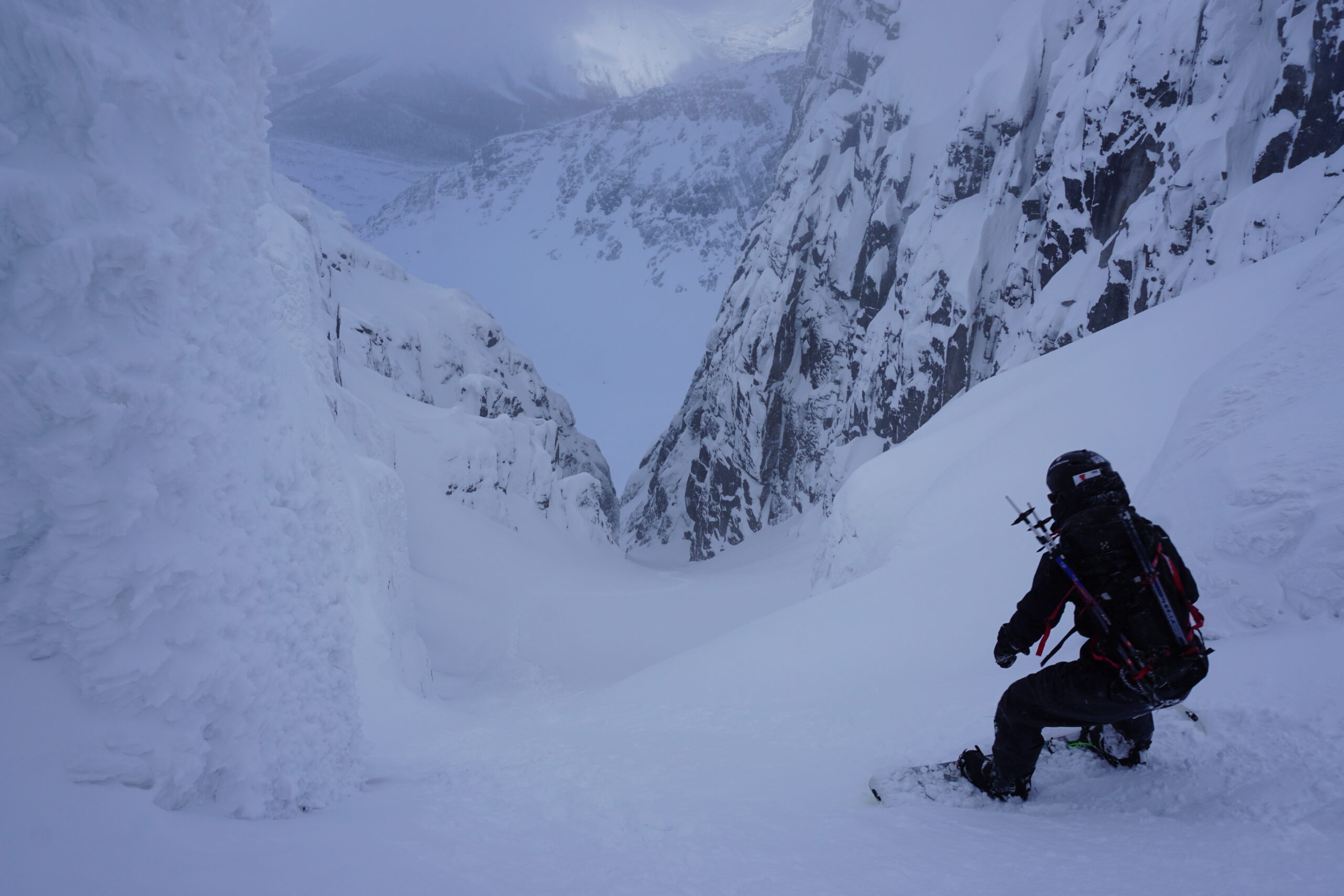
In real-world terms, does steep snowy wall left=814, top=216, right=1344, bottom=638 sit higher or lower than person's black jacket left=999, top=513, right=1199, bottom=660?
higher

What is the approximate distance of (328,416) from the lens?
8.72 meters

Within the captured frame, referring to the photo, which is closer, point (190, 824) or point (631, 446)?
point (190, 824)

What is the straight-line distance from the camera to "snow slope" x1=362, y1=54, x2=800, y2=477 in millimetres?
91562

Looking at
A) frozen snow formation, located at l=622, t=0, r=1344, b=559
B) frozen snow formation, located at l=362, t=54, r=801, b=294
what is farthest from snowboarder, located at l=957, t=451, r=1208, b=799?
frozen snow formation, located at l=362, t=54, r=801, b=294

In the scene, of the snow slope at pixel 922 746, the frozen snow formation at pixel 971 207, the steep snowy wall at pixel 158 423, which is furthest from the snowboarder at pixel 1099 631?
the frozen snow formation at pixel 971 207

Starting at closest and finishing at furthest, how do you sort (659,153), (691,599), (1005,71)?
(691,599) < (1005,71) < (659,153)

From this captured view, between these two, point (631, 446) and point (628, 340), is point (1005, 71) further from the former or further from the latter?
point (628, 340)

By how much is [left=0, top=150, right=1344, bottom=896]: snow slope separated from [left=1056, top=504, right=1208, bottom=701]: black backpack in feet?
1.78

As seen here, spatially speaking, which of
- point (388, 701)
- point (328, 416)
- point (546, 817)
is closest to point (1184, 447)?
point (546, 817)

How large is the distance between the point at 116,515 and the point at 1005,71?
32787 mm

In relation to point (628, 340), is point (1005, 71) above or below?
below

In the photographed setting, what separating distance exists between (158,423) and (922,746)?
154 inches

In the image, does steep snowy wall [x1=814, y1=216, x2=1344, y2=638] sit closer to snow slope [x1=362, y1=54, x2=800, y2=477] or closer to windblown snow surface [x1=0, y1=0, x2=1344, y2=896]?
windblown snow surface [x1=0, y1=0, x2=1344, y2=896]

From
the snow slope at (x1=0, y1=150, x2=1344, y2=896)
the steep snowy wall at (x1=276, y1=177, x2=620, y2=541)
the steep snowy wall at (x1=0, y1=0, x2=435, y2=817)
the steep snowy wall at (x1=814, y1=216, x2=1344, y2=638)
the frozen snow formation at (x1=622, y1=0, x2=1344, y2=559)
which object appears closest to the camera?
the snow slope at (x1=0, y1=150, x2=1344, y2=896)
